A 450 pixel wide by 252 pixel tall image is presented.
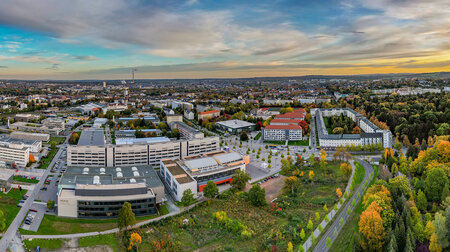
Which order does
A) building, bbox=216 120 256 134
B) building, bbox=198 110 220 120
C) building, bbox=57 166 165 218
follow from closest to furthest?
building, bbox=57 166 165 218 → building, bbox=216 120 256 134 → building, bbox=198 110 220 120

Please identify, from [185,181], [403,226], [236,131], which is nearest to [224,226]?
[185,181]

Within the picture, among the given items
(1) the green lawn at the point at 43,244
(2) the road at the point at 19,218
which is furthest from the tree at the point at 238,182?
(2) the road at the point at 19,218

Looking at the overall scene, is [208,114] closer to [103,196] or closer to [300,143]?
[300,143]

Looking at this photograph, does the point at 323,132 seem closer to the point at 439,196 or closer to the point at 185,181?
the point at 439,196

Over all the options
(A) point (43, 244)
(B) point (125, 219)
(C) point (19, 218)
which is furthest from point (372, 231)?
(C) point (19, 218)

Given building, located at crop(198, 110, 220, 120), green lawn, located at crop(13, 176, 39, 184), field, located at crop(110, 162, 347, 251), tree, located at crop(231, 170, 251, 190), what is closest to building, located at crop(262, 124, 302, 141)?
field, located at crop(110, 162, 347, 251)

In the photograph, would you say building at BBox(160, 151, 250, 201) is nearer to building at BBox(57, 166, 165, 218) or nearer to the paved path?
building at BBox(57, 166, 165, 218)
